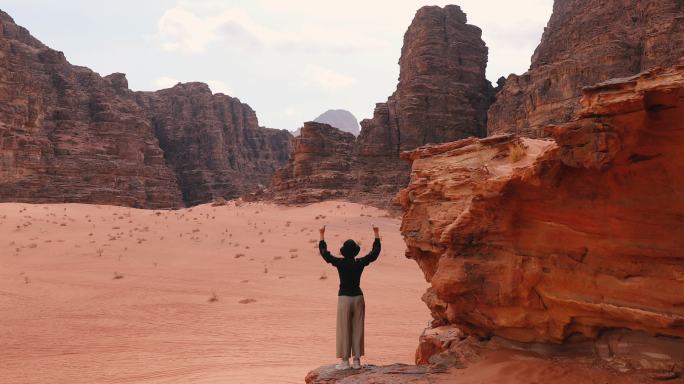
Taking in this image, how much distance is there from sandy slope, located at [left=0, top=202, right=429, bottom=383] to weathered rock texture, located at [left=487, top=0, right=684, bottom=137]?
62.0 ft

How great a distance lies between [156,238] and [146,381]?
14626mm

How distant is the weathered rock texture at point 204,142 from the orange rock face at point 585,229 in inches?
2819

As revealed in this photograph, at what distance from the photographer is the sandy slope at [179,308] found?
7660 millimetres

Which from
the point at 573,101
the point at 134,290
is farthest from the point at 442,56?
the point at 134,290

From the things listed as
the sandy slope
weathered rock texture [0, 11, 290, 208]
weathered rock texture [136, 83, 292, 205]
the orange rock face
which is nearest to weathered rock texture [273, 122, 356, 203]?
the sandy slope

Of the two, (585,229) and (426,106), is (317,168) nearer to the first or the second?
(426,106)

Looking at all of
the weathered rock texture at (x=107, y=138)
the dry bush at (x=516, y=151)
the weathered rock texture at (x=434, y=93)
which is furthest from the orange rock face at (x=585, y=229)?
the weathered rock texture at (x=107, y=138)

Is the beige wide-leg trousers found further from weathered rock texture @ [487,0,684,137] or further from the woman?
weathered rock texture @ [487,0,684,137]

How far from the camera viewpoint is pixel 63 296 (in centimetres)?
1133

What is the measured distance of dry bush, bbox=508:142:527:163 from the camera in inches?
219

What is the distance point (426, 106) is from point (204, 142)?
143 feet

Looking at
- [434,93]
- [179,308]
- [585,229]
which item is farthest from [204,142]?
[585,229]

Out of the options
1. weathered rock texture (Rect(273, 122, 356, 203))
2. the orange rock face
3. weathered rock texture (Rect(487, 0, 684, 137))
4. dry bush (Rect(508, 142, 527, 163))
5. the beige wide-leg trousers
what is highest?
weathered rock texture (Rect(487, 0, 684, 137))

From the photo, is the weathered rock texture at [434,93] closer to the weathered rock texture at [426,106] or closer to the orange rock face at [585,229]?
the weathered rock texture at [426,106]
